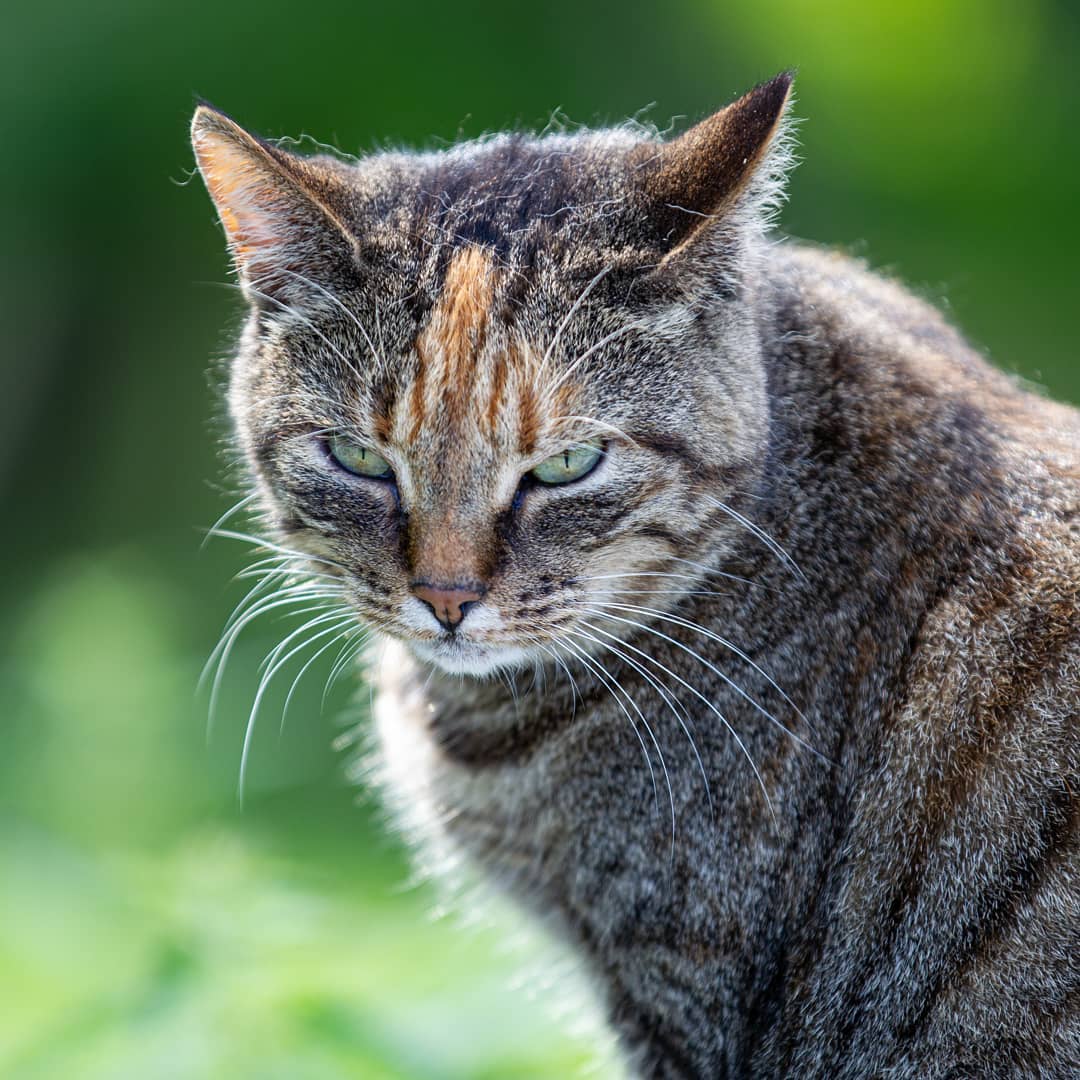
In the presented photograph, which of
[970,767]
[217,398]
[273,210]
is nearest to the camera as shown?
[970,767]

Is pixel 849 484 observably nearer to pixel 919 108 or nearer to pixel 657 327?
pixel 657 327

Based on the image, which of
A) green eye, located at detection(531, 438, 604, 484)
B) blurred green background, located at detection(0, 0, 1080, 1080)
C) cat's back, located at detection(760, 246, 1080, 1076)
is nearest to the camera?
cat's back, located at detection(760, 246, 1080, 1076)

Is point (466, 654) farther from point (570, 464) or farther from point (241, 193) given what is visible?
point (241, 193)

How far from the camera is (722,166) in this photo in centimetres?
178

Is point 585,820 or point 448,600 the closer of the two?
point 448,600

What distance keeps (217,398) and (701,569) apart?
1273mm

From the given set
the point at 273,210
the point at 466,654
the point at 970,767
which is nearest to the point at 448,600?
the point at 466,654

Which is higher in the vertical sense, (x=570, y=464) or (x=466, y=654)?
(x=570, y=464)

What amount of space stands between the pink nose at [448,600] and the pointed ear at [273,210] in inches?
17.9

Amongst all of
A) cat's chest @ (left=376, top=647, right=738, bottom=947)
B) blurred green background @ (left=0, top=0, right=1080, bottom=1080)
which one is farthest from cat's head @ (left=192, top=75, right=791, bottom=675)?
blurred green background @ (left=0, top=0, right=1080, bottom=1080)

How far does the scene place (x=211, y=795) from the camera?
332cm

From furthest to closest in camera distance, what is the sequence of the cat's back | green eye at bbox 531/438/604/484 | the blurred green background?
the blurred green background
green eye at bbox 531/438/604/484
the cat's back

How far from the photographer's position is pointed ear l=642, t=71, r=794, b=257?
68.7 inches

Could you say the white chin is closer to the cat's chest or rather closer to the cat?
the cat
